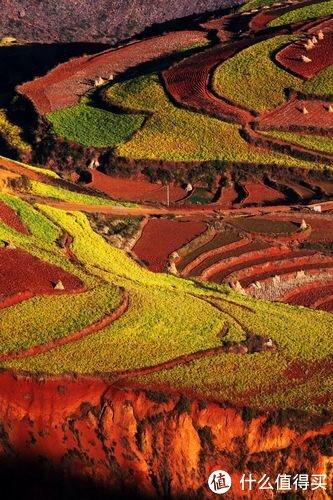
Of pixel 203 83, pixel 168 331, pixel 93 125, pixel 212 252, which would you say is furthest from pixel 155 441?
pixel 203 83

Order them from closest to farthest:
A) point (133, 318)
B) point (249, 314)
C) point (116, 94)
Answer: point (133, 318)
point (249, 314)
point (116, 94)

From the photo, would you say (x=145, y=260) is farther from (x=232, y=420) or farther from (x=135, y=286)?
(x=232, y=420)

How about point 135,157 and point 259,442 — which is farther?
point 135,157

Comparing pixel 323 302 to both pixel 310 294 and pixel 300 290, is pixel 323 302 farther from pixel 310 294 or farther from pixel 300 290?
pixel 300 290

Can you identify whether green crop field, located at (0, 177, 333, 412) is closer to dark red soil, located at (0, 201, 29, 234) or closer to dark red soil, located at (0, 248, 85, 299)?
dark red soil, located at (0, 248, 85, 299)

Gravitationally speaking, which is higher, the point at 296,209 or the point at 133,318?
the point at 296,209

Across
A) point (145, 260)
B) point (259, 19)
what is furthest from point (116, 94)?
point (145, 260)

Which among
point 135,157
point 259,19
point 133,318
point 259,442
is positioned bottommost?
point 259,442

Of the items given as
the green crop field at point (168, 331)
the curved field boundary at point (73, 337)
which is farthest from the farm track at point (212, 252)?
the curved field boundary at point (73, 337)
